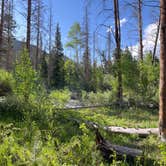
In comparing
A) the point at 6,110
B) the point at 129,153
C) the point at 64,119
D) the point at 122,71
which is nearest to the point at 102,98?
the point at 122,71

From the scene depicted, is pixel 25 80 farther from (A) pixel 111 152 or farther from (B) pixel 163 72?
(A) pixel 111 152

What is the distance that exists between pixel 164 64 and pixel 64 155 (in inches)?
160

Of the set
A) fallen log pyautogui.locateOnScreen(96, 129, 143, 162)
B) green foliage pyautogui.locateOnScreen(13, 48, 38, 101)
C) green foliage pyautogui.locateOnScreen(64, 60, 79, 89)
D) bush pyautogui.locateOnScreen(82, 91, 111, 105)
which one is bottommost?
fallen log pyautogui.locateOnScreen(96, 129, 143, 162)

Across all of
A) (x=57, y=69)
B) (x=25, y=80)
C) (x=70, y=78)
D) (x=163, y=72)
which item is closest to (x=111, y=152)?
(x=163, y=72)

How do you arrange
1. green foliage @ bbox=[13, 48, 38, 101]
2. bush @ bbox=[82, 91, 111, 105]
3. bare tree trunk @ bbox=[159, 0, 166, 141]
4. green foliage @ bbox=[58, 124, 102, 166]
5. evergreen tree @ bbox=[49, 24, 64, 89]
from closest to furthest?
green foliage @ bbox=[58, 124, 102, 166] → bare tree trunk @ bbox=[159, 0, 166, 141] → green foliage @ bbox=[13, 48, 38, 101] → bush @ bbox=[82, 91, 111, 105] → evergreen tree @ bbox=[49, 24, 64, 89]

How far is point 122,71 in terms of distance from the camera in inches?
616

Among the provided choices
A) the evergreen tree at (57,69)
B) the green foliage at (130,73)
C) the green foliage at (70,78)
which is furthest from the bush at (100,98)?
the evergreen tree at (57,69)

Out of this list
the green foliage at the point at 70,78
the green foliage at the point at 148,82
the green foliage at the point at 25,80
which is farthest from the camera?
the green foliage at the point at 70,78

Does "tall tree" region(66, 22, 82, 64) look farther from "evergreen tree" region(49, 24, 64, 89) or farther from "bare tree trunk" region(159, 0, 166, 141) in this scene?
"bare tree trunk" region(159, 0, 166, 141)

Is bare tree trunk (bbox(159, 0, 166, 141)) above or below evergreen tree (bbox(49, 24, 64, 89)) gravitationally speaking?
below

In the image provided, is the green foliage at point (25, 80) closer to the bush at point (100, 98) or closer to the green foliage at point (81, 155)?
the green foliage at point (81, 155)

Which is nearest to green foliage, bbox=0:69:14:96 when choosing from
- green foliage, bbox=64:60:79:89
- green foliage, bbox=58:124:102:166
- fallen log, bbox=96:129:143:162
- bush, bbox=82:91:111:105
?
bush, bbox=82:91:111:105

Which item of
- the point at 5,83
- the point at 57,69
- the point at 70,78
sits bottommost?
the point at 5,83

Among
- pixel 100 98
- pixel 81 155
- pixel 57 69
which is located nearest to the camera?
pixel 81 155
